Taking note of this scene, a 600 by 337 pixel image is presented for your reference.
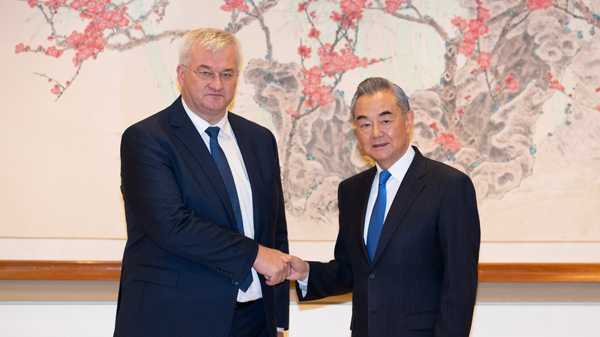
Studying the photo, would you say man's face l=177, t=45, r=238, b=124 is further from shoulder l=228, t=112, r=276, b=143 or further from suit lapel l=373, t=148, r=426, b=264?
suit lapel l=373, t=148, r=426, b=264

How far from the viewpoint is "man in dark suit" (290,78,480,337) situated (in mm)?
1625

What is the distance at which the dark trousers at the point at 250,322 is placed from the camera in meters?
1.78

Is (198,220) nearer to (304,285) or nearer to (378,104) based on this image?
(304,285)

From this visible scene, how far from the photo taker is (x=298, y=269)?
1.99 meters

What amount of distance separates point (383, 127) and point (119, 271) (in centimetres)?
157

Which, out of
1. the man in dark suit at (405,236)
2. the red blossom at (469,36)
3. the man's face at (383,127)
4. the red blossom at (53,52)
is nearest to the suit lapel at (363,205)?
the man in dark suit at (405,236)

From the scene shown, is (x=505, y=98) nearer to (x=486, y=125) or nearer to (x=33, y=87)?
(x=486, y=125)

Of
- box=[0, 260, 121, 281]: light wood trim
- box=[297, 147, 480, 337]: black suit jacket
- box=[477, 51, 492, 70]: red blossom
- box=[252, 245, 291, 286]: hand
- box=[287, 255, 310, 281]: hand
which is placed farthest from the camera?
box=[477, 51, 492, 70]: red blossom

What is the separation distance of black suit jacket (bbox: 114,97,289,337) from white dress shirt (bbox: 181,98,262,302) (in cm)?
9

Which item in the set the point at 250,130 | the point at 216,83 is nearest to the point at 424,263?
the point at 250,130

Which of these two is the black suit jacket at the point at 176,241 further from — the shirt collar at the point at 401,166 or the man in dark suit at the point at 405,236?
the shirt collar at the point at 401,166

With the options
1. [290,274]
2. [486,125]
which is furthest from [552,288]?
[290,274]

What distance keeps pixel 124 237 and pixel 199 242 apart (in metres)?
1.13

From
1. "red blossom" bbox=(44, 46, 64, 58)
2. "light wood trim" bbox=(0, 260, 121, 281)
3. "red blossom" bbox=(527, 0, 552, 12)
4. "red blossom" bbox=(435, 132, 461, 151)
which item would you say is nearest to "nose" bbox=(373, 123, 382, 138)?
"red blossom" bbox=(435, 132, 461, 151)
